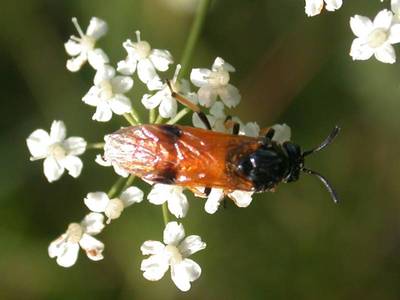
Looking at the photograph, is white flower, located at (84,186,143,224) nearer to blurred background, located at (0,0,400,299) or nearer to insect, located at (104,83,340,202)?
insect, located at (104,83,340,202)

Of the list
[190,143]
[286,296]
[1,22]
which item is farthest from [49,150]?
[286,296]

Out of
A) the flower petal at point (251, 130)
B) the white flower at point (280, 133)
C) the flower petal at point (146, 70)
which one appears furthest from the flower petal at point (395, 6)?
the flower petal at point (146, 70)

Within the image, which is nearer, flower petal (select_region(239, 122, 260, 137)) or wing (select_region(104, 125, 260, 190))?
wing (select_region(104, 125, 260, 190))

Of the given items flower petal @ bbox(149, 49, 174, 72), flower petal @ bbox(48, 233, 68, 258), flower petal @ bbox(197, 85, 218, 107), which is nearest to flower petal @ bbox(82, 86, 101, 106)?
flower petal @ bbox(149, 49, 174, 72)

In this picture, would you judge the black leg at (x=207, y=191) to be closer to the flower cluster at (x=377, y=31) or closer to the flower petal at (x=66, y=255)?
the flower petal at (x=66, y=255)

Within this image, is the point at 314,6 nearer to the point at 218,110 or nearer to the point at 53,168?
the point at 218,110

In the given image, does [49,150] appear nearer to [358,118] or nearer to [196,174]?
[196,174]

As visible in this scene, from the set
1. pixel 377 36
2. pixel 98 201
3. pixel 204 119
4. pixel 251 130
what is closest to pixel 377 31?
pixel 377 36
